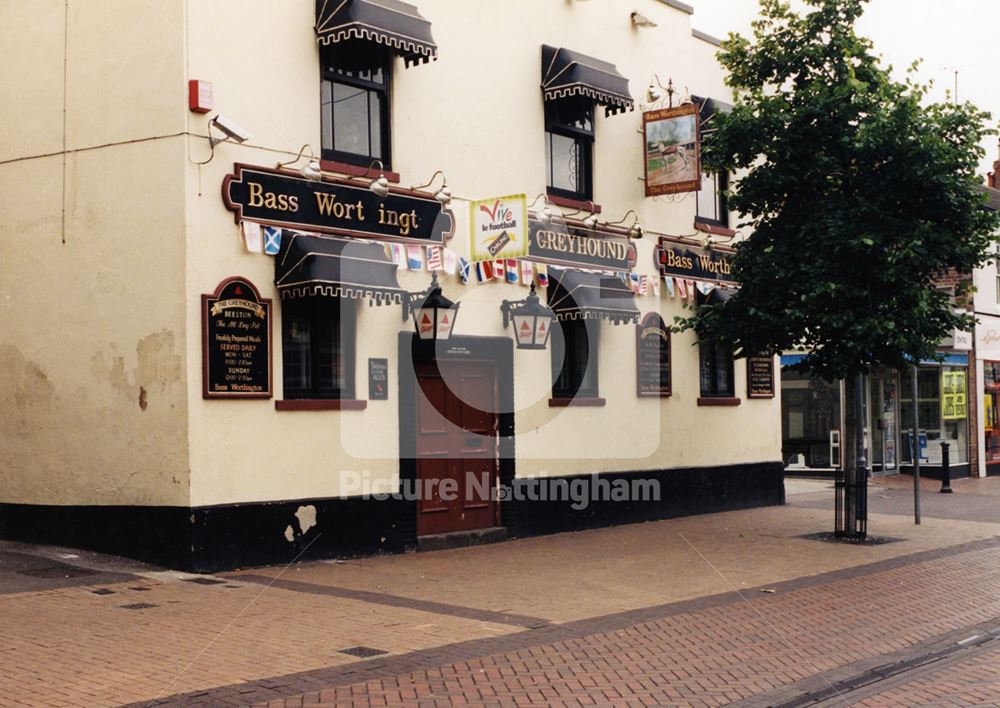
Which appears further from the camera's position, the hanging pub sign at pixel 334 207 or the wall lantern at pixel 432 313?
the wall lantern at pixel 432 313

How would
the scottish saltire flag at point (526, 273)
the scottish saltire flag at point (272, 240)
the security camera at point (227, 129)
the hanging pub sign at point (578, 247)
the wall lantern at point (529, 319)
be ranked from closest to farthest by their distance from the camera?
the security camera at point (227, 129)
the scottish saltire flag at point (272, 240)
the wall lantern at point (529, 319)
the scottish saltire flag at point (526, 273)
the hanging pub sign at point (578, 247)

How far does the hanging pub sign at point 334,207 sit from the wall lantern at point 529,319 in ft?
4.78

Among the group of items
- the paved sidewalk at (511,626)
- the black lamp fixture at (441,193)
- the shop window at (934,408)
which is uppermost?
the black lamp fixture at (441,193)

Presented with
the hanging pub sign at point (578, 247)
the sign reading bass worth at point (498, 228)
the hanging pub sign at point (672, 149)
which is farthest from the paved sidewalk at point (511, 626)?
the hanging pub sign at point (672, 149)

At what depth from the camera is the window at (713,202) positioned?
19000 mm

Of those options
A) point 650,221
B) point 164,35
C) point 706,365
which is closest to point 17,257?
point 164,35

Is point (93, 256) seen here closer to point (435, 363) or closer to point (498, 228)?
point (435, 363)

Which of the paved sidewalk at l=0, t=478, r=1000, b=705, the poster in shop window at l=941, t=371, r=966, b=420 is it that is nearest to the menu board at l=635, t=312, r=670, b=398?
the paved sidewalk at l=0, t=478, r=1000, b=705

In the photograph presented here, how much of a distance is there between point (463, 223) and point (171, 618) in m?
6.86

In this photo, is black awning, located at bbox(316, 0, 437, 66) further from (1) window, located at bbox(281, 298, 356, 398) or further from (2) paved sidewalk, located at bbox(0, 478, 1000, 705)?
(2) paved sidewalk, located at bbox(0, 478, 1000, 705)

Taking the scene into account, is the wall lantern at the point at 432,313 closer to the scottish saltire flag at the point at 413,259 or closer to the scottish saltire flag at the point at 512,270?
the scottish saltire flag at the point at 413,259

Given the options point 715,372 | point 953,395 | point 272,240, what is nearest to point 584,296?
point 715,372

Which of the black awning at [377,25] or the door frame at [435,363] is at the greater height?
the black awning at [377,25]

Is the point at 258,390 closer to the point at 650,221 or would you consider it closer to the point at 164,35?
the point at 164,35
